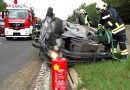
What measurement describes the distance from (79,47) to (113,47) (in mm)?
1095

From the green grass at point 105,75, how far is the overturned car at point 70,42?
1.03ft

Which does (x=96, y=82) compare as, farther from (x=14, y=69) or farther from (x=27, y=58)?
(x=27, y=58)

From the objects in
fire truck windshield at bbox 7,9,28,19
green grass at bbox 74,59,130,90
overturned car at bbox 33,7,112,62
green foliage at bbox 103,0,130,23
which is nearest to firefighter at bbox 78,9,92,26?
overturned car at bbox 33,7,112,62

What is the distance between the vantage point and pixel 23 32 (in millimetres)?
28047

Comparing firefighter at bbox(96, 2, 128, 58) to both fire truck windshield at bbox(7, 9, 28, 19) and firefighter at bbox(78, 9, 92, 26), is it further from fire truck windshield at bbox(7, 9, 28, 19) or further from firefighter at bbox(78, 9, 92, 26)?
fire truck windshield at bbox(7, 9, 28, 19)

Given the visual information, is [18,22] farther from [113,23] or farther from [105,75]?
[105,75]

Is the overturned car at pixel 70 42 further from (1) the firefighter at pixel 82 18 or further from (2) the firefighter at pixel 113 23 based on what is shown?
(1) the firefighter at pixel 82 18

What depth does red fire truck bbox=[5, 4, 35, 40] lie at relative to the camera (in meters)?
28.0

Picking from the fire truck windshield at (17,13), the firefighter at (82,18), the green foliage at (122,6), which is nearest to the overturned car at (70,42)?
the firefighter at (82,18)

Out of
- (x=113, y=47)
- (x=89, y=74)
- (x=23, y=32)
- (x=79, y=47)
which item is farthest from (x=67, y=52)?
(x=23, y=32)

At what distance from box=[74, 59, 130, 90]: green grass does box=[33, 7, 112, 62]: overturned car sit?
1.03ft

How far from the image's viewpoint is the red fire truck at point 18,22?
27953 millimetres

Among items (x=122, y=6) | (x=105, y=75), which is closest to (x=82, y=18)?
(x=105, y=75)

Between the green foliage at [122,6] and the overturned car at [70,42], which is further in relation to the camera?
the green foliage at [122,6]
